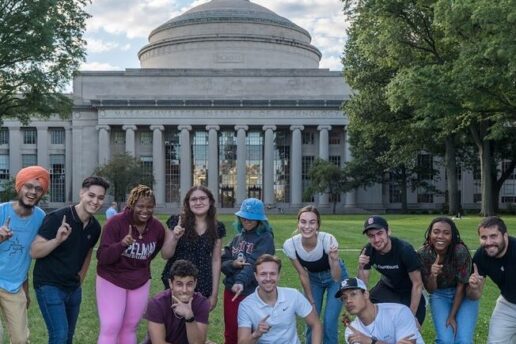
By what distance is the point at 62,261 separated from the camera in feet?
21.9

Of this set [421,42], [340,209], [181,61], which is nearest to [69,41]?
[421,42]

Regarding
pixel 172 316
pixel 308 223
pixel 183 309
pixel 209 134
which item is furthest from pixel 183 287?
pixel 209 134

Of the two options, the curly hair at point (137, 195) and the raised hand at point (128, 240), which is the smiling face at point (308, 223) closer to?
the curly hair at point (137, 195)

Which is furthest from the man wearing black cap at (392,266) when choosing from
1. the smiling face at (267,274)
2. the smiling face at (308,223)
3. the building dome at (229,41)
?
the building dome at (229,41)

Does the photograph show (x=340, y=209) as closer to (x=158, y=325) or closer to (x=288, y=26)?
(x=288, y=26)

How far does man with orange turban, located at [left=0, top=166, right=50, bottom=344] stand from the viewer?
21.4 ft

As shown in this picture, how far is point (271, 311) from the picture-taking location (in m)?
6.49

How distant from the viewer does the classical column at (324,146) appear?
2958 inches

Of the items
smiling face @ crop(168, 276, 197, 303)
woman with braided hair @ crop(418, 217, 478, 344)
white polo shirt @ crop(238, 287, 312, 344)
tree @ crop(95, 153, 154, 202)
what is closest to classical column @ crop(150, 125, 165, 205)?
tree @ crop(95, 153, 154, 202)

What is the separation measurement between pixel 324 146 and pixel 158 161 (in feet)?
64.5

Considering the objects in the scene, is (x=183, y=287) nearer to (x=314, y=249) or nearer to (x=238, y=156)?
(x=314, y=249)

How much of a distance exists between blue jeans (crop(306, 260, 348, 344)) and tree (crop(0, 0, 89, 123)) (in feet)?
95.1

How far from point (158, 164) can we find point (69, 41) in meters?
38.7

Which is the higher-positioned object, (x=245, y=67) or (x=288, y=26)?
(x=288, y=26)
